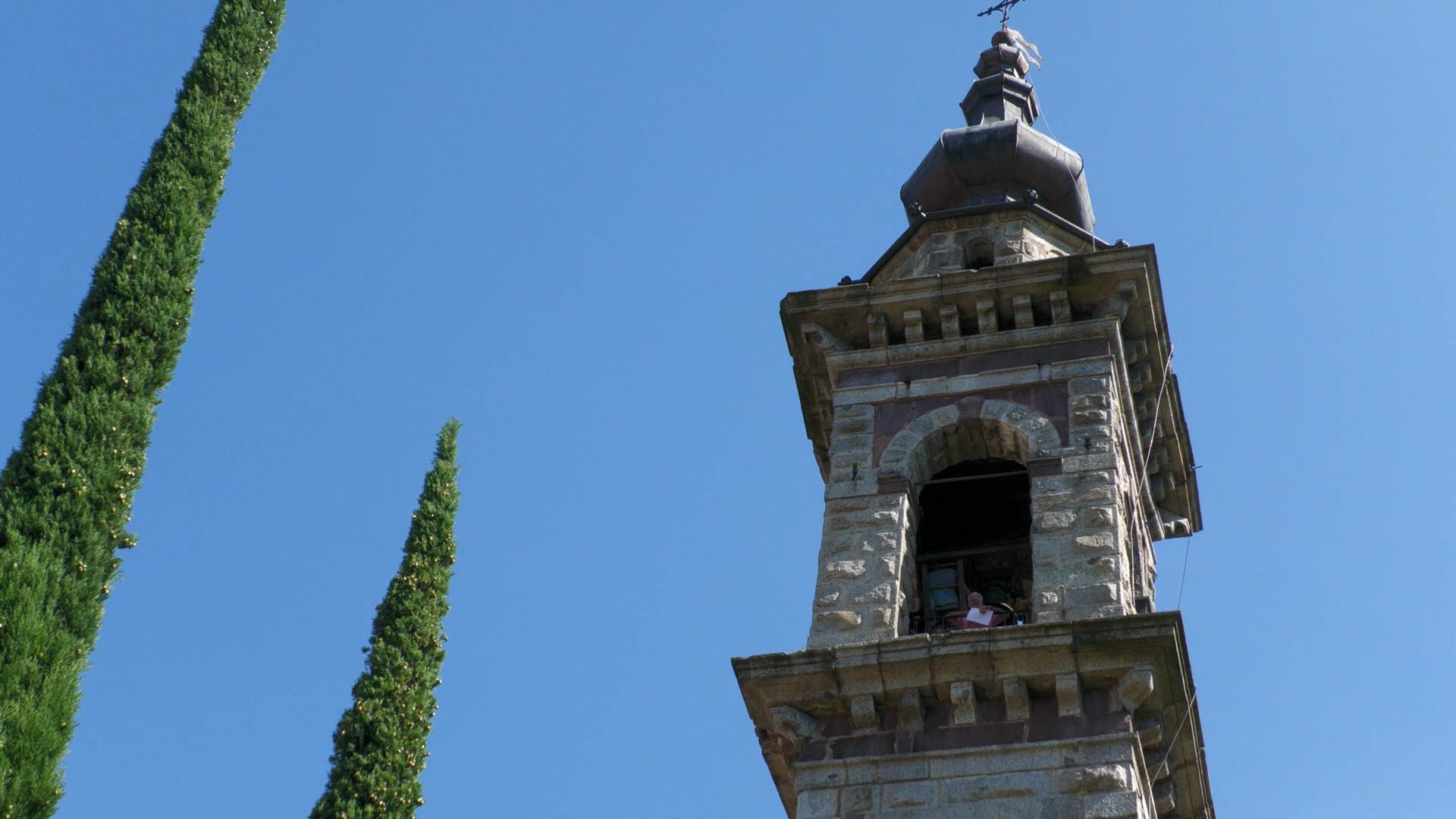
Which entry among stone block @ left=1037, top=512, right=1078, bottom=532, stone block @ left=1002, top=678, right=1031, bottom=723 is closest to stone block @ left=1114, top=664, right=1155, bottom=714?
stone block @ left=1002, top=678, right=1031, bottom=723

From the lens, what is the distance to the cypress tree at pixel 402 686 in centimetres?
1727

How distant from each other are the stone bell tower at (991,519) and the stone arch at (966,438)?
0.03 meters

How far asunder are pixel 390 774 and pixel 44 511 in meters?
4.29

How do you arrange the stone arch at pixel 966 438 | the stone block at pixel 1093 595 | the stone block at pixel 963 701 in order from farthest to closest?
the stone arch at pixel 966 438
the stone block at pixel 1093 595
the stone block at pixel 963 701

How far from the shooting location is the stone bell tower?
1722cm

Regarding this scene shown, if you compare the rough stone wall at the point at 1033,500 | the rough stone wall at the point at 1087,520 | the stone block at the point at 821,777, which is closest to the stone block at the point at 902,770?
the stone block at the point at 821,777

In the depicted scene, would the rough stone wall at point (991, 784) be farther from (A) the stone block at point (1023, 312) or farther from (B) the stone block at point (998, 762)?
(A) the stone block at point (1023, 312)

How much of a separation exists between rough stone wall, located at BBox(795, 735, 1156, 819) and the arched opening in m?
2.01

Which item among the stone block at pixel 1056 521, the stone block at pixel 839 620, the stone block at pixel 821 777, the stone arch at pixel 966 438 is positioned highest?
the stone arch at pixel 966 438

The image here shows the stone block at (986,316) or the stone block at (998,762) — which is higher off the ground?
the stone block at (986,316)

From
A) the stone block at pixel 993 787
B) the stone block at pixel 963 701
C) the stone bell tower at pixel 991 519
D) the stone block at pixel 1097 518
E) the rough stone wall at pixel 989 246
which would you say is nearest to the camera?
the stone block at pixel 993 787

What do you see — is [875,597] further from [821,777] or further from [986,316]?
[986,316]

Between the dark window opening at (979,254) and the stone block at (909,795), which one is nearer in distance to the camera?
the stone block at (909,795)

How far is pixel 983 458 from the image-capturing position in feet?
69.8
